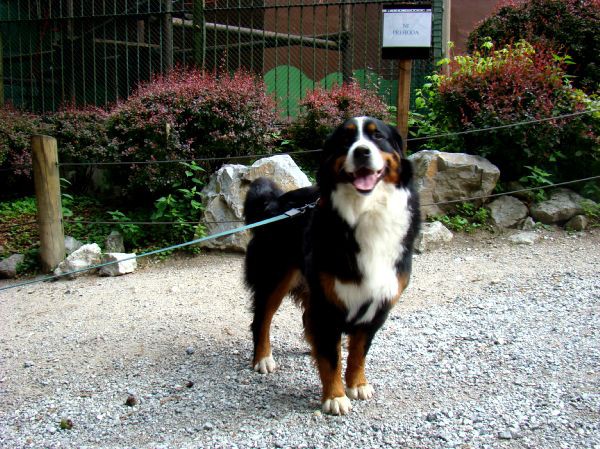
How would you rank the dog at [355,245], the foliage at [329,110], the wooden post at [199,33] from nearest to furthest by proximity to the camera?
1. the dog at [355,245]
2. the foliage at [329,110]
3. the wooden post at [199,33]

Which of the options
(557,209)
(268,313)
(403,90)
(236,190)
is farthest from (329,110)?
(268,313)

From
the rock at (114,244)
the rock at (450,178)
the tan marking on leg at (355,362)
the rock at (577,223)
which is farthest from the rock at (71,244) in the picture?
the rock at (577,223)

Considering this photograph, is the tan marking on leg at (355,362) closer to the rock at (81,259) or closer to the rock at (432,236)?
the rock at (432,236)

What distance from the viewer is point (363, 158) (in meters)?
2.78

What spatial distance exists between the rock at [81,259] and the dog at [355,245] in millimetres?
3816

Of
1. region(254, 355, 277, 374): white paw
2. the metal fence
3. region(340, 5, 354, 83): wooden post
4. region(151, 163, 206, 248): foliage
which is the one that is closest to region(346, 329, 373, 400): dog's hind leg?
region(254, 355, 277, 374): white paw

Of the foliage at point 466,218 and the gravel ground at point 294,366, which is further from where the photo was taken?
the foliage at point 466,218

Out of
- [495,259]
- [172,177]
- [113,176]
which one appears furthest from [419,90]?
[113,176]

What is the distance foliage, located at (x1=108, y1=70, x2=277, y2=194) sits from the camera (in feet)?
22.7

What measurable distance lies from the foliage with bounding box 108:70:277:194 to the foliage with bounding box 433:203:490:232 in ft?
8.46

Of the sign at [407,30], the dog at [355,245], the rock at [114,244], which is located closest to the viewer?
the dog at [355,245]

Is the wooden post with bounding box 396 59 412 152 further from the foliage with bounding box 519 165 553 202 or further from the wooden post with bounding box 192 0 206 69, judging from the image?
the wooden post with bounding box 192 0 206 69

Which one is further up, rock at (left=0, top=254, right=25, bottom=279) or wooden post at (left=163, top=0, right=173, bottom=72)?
wooden post at (left=163, top=0, right=173, bottom=72)

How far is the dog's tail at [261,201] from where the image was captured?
3852mm
